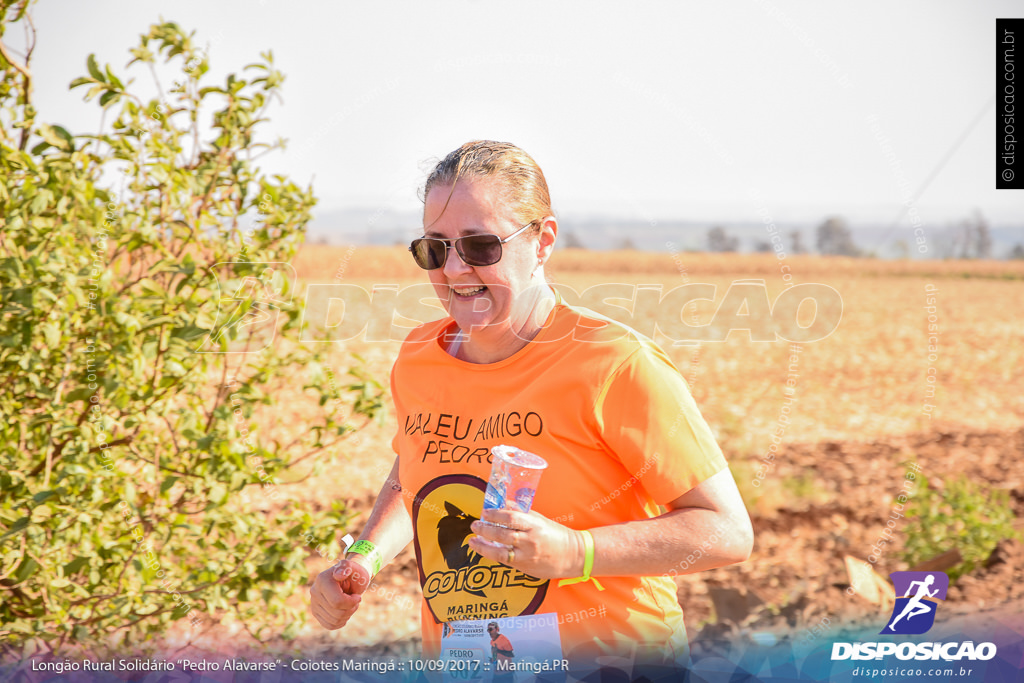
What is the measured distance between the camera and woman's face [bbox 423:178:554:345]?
182cm

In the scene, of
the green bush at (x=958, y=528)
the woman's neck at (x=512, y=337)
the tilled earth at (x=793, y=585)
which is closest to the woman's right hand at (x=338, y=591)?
the woman's neck at (x=512, y=337)

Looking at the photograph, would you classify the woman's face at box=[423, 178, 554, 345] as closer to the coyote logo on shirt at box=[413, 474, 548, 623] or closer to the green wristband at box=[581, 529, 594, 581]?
the coyote logo on shirt at box=[413, 474, 548, 623]

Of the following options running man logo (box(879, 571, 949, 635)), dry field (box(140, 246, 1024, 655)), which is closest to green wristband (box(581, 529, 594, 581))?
dry field (box(140, 246, 1024, 655))

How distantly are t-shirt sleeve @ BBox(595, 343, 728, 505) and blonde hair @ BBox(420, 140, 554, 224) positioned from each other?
46cm

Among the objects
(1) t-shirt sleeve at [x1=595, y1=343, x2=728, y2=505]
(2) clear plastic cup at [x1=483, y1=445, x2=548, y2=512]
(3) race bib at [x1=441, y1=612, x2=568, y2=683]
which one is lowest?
(3) race bib at [x1=441, y1=612, x2=568, y2=683]

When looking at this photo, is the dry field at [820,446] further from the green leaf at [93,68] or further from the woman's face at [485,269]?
the green leaf at [93,68]

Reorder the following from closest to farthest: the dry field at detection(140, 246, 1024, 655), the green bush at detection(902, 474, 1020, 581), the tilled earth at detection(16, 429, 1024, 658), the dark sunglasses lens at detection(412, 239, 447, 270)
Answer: the dark sunglasses lens at detection(412, 239, 447, 270) < the tilled earth at detection(16, 429, 1024, 658) < the dry field at detection(140, 246, 1024, 655) < the green bush at detection(902, 474, 1020, 581)

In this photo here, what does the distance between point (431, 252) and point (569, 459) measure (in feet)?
1.93

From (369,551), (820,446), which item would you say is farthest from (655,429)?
(820,446)

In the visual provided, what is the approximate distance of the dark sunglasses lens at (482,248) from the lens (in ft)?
5.99

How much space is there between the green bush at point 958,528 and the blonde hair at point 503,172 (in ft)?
12.5

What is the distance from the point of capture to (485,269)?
1.83 metres

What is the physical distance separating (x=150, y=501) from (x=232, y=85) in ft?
5.18

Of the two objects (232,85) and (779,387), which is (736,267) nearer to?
(779,387)
